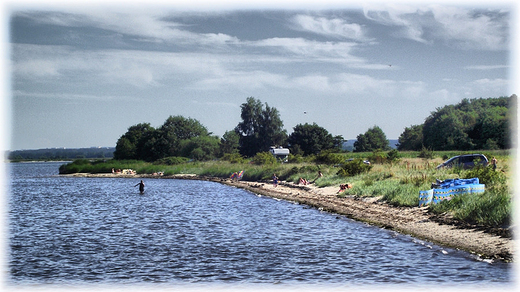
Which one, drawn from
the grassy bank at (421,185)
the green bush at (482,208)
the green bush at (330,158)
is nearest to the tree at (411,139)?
the green bush at (330,158)

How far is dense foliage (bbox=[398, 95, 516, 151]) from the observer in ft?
248

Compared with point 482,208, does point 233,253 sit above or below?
A: below

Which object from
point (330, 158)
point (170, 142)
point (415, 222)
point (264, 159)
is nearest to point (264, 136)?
point (170, 142)

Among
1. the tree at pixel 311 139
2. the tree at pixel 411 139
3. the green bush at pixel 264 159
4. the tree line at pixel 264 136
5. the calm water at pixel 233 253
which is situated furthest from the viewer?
the tree at pixel 311 139

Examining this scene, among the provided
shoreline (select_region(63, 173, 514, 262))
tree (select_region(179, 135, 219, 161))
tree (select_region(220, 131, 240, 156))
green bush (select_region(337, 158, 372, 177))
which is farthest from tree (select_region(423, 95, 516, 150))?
shoreline (select_region(63, 173, 514, 262))

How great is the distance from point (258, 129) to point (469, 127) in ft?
151

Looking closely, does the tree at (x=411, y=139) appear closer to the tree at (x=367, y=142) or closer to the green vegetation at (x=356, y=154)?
the green vegetation at (x=356, y=154)

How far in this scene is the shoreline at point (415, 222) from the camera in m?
15.2

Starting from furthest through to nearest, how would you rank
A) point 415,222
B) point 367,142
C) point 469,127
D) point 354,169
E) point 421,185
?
point 367,142 < point 469,127 < point 354,169 < point 421,185 < point 415,222

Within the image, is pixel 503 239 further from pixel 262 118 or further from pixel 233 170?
pixel 262 118

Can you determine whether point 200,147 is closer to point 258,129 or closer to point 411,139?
point 258,129

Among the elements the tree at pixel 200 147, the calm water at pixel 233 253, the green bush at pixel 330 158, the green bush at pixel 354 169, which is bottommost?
the calm water at pixel 233 253

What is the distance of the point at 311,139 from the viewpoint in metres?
105

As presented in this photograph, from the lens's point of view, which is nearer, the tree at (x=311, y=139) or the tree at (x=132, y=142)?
the tree at (x=311, y=139)
